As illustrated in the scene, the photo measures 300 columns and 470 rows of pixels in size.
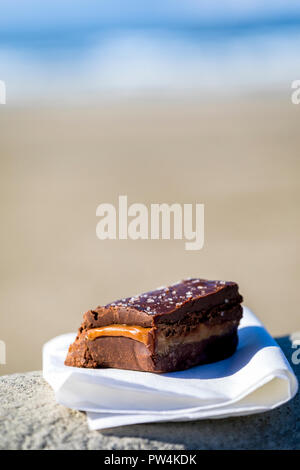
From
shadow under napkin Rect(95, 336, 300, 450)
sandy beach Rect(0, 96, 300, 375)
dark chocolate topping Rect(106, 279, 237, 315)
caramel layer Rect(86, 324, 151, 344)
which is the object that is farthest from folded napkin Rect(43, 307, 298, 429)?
sandy beach Rect(0, 96, 300, 375)

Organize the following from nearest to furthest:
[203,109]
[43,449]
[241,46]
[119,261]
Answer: [43,449], [119,261], [203,109], [241,46]

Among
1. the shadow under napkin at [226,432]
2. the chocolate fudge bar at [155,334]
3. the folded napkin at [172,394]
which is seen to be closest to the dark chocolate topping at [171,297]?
the chocolate fudge bar at [155,334]

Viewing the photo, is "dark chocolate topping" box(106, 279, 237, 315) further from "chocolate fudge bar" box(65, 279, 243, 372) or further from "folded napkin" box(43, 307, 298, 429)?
"folded napkin" box(43, 307, 298, 429)

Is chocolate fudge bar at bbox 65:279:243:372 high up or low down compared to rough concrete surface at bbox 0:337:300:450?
up

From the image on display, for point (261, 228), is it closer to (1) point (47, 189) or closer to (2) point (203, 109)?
(1) point (47, 189)

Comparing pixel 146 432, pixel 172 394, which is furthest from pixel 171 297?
pixel 146 432

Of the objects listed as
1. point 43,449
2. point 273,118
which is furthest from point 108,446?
point 273,118

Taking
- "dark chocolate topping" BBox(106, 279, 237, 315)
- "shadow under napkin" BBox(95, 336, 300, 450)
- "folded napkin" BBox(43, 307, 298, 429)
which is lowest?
"shadow under napkin" BBox(95, 336, 300, 450)
